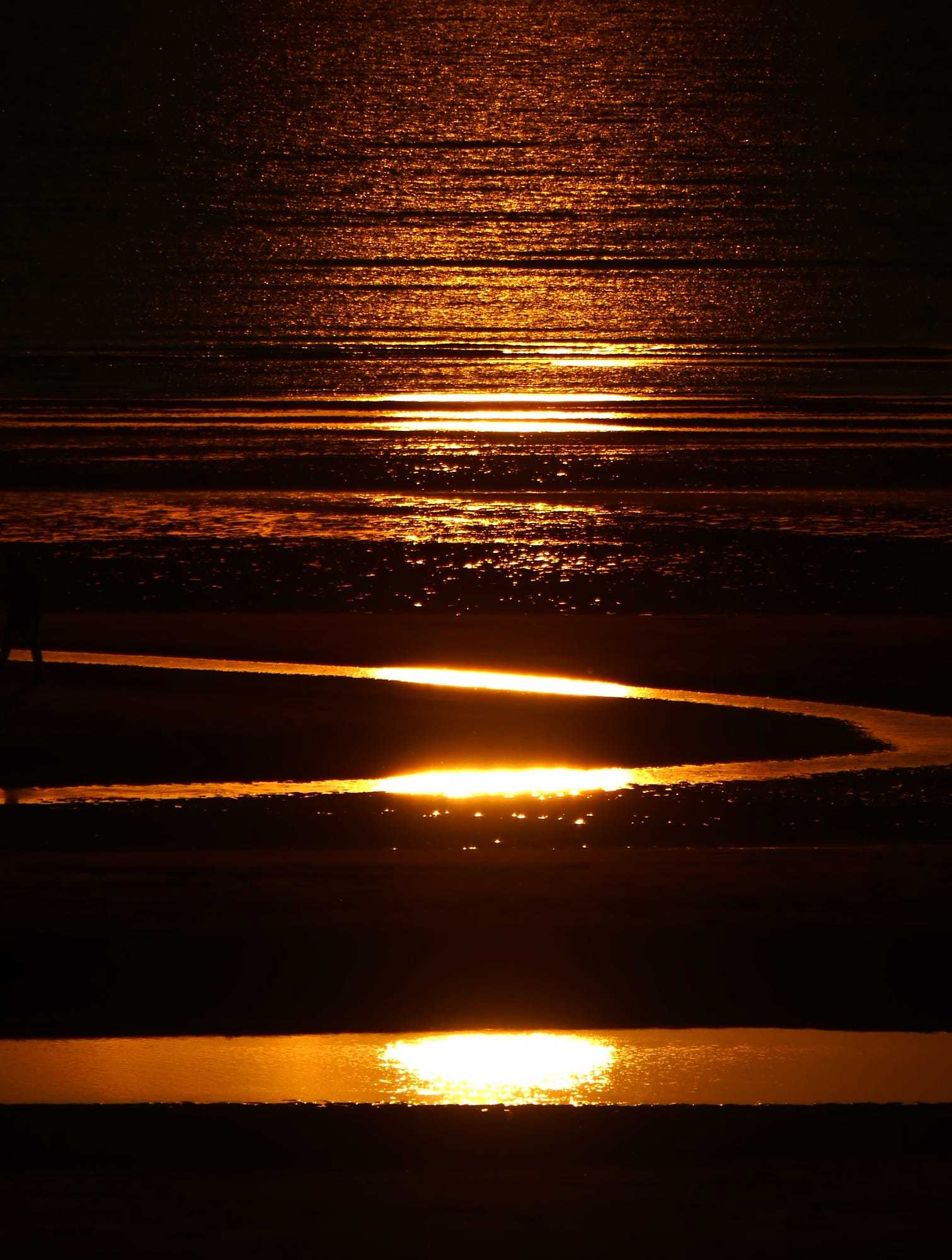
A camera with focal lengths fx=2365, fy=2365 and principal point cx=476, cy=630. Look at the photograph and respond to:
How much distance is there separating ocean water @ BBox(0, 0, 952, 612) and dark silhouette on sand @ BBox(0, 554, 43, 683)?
7.78 ft

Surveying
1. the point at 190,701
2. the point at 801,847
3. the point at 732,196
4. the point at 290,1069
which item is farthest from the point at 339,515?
the point at 732,196

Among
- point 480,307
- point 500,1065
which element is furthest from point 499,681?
point 480,307

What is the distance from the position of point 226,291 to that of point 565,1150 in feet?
98.5

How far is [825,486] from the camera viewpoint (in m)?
15.6

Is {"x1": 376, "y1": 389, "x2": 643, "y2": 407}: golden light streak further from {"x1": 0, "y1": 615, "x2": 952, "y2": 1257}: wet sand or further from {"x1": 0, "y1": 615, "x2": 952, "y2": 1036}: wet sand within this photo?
{"x1": 0, "y1": 615, "x2": 952, "y2": 1257}: wet sand

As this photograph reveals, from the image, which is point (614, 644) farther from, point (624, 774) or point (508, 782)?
point (508, 782)

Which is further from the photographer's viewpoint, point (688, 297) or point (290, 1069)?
point (688, 297)

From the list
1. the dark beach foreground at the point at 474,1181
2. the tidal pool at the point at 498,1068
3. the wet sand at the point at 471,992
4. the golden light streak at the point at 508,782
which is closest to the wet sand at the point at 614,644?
the golden light streak at the point at 508,782

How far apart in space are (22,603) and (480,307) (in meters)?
23.0

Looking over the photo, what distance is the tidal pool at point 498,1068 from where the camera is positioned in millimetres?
4605

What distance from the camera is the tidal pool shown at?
4605 mm

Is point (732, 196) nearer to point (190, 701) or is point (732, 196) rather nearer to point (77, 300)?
point (77, 300)

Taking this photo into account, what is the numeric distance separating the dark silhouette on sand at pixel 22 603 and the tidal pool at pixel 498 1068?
415 centimetres

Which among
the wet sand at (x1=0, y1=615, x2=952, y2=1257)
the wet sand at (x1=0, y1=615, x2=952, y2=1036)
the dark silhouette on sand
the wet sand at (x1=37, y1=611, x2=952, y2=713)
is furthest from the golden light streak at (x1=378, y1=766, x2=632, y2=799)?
the dark silhouette on sand
